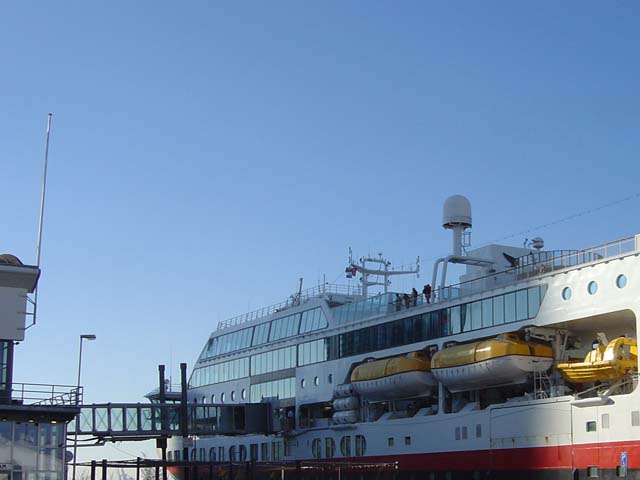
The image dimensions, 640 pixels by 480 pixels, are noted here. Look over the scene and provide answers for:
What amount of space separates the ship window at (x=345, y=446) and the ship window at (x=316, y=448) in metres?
2.98

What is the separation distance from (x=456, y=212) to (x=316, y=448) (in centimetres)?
1651

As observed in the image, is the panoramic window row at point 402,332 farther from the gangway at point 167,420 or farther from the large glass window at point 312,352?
the gangway at point 167,420

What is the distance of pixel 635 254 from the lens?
139ft

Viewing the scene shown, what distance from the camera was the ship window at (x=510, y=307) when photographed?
158ft

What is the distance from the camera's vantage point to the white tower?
5838cm

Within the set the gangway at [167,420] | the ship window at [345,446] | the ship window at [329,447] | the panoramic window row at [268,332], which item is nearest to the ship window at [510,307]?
the ship window at [345,446]

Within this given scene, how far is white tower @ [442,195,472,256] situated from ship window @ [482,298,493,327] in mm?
8134

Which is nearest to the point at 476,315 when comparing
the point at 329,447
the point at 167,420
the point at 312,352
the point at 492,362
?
the point at 492,362

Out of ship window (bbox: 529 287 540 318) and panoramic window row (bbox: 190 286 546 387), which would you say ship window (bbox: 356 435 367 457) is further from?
ship window (bbox: 529 287 540 318)

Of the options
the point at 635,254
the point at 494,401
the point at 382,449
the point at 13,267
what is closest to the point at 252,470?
the point at 382,449

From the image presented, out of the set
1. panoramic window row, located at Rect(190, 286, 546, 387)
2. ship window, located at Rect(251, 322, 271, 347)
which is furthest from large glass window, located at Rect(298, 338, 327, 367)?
ship window, located at Rect(251, 322, 271, 347)

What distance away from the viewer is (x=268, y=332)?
7000cm

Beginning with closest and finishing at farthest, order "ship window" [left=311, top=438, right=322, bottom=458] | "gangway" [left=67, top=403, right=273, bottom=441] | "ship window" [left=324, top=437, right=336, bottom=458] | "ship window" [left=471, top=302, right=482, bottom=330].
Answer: "ship window" [left=471, top=302, right=482, bottom=330], "ship window" [left=324, top=437, right=336, bottom=458], "ship window" [left=311, top=438, right=322, bottom=458], "gangway" [left=67, top=403, right=273, bottom=441]

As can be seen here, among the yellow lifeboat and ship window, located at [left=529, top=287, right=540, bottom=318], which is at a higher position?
ship window, located at [left=529, top=287, right=540, bottom=318]
